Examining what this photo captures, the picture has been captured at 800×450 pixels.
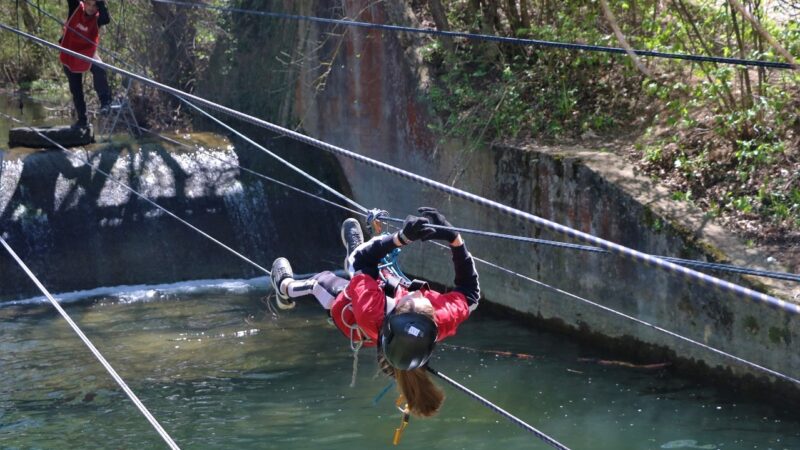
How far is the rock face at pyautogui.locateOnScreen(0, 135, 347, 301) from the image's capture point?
1201 centimetres

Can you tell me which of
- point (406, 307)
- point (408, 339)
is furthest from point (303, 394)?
point (408, 339)

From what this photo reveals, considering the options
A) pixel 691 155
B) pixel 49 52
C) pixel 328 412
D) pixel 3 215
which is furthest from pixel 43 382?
pixel 49 52

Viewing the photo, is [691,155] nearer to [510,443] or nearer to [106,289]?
[510,443]

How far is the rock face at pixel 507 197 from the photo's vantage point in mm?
8562

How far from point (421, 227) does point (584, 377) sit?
Answer: 468cm

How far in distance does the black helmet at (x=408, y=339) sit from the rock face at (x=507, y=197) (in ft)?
11.4

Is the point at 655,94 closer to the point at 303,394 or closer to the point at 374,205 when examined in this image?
the point at 374,205

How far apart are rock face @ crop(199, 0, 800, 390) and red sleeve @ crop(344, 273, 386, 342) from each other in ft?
10.2

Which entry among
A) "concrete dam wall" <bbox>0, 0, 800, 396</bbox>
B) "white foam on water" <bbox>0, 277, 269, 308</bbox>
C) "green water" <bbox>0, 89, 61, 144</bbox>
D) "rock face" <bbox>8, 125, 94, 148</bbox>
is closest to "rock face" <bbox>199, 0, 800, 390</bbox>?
"concrete dam wall" <bbox>0, 0, 800, 396</bbox>

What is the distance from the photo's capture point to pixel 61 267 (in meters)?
11.9

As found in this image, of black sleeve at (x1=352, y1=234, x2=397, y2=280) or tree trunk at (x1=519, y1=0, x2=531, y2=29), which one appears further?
tree trunk at (x1=519, y1=0, x2=531, y2=29)

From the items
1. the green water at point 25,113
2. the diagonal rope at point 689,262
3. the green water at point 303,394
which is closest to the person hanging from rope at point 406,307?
the diagonal rope at point 689,262

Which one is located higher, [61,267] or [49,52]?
[49,52]

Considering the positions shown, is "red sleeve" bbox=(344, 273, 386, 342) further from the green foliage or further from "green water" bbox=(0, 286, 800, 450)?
the green foliage
